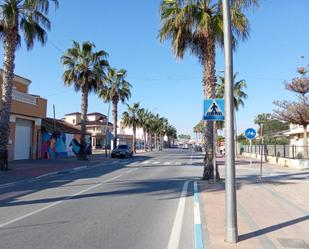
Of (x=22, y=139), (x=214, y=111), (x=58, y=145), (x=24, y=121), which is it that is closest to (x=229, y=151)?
(x=214, y=111)

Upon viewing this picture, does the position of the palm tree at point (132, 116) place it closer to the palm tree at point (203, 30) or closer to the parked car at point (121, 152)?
the parked car at point (121, 152)

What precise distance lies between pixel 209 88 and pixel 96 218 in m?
10.2

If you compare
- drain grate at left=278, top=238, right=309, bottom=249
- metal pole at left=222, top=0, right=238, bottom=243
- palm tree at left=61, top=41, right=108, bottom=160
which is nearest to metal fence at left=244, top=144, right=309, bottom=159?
palm tree at left=61, top=41, right=108, bottom=160

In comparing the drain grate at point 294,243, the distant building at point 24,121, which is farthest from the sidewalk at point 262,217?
the distant building at point 24,121

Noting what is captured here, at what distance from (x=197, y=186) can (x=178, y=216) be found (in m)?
6.53

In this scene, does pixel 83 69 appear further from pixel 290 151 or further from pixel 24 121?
pixel 290 151

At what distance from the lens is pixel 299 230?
802cm

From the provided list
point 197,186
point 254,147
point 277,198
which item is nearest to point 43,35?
point 197,186

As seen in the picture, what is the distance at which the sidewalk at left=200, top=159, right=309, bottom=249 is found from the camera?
6969 millimetres

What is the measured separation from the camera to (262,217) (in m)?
9.30

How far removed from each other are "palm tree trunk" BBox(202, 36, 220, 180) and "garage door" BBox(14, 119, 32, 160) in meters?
20.3

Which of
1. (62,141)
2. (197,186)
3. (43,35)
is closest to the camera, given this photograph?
(197,186)

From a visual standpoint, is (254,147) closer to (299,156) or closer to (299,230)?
(299,156)

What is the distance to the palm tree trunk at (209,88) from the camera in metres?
17.7
